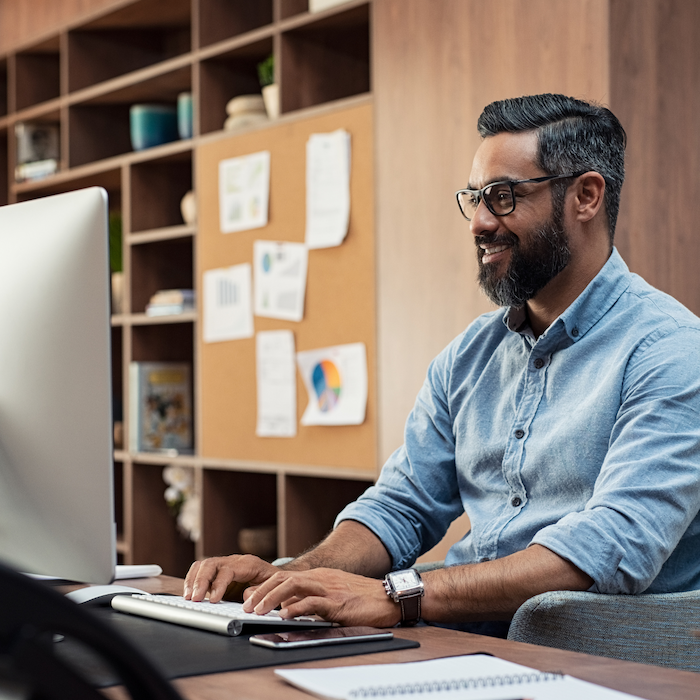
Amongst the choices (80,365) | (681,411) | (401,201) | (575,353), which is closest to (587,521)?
(681,411)

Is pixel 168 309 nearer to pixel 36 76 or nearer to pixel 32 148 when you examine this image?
pixel 32 148

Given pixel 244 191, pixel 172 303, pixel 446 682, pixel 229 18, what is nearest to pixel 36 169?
pixel 172 303

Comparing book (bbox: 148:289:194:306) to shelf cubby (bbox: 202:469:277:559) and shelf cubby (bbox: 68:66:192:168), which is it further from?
shelf cubby (bbox: 68:66:192:168)

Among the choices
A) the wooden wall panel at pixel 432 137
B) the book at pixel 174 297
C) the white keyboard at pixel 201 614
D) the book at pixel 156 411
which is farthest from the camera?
the book at pixel 156 411

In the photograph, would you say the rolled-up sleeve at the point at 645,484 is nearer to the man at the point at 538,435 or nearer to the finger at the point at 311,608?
the man at the point at 538,435

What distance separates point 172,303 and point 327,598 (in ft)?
8.27

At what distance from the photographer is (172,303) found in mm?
3594

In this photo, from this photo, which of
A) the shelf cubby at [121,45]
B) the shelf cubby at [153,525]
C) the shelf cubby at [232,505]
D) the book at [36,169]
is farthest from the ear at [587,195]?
the book at [36,169]

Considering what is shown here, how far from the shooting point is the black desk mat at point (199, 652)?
0.91 m

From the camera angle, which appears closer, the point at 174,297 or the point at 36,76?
the point at 174,297

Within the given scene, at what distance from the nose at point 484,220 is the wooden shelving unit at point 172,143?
1.18 metres

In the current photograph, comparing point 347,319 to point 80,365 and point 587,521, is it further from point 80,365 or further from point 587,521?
point 80,365

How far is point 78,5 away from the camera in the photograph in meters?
4.07

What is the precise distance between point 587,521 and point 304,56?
88.7 inches
